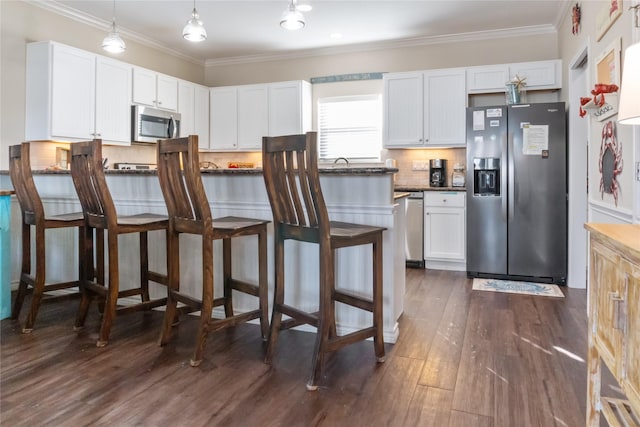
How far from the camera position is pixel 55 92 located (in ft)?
13.2

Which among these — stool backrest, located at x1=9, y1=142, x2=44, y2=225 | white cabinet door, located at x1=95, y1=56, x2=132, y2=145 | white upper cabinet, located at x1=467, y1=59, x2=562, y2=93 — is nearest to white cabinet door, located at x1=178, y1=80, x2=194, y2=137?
white cabinet door, located at x1=95, y1=56, x2=132, y2=145

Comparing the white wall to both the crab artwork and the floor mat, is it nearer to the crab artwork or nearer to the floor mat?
the crab artwork

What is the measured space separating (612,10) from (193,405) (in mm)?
3013

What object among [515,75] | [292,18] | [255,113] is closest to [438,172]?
[515,75]

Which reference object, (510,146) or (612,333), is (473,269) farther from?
(612,333)

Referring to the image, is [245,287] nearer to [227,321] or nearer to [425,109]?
[227,321]

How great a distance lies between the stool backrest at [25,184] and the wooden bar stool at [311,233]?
1.63 m

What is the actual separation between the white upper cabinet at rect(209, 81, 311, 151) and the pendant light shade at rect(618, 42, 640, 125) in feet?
14.9

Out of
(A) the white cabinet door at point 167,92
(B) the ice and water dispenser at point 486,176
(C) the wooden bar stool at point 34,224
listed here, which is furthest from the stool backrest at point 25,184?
(B) the ice and water dispenser at point 486,176

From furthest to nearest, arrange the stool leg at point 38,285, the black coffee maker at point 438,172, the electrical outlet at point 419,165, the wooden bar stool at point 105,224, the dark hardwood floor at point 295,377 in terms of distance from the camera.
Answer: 1. the electrical outlet at point 419,165
2. the black coffee maker at point 438,172
3. the stool leg at point 38,285
4. the wooden bar stool at point 105,224
5. the dark hardwood floor at point 295,377

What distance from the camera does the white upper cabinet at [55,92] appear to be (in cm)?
398

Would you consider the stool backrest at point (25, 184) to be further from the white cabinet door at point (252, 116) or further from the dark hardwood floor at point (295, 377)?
the white cabinet door at point (252, 116)

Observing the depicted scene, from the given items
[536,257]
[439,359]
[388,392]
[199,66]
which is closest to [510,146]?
[536,257]

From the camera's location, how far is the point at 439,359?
2.35 m
